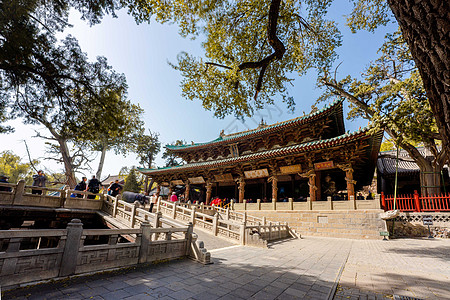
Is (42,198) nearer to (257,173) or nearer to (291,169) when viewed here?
(257,173)

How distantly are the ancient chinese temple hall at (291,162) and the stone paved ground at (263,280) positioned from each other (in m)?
6.43

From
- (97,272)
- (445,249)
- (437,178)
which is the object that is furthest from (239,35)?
(437,178)

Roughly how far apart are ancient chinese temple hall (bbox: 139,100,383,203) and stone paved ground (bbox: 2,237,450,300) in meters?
6.43

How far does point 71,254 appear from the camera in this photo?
3629 mm

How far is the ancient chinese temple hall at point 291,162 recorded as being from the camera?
11.9 m

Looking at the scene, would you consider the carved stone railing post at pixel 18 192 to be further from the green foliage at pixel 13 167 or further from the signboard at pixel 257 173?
the green foliage at pixel 13 167

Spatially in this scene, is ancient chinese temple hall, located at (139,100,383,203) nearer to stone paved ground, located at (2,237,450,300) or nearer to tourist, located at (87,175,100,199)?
stone paved ground, located at (2,237,450,300)

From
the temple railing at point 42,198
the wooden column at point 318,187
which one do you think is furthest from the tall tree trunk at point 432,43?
the wooden column at point 318,187

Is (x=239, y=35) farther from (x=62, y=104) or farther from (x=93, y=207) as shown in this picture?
(x=93, y=207)

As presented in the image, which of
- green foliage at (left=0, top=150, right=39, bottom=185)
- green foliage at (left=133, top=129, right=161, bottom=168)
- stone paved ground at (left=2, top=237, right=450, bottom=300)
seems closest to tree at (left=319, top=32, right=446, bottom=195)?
stone paved ground at (left=2, top=237, right=450, bottom=300)

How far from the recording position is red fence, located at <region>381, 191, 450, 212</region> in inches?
401

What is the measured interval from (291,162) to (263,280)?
1051 cm

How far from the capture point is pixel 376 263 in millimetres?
5613

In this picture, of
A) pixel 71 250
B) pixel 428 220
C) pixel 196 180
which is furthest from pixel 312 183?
pixel 71 250
